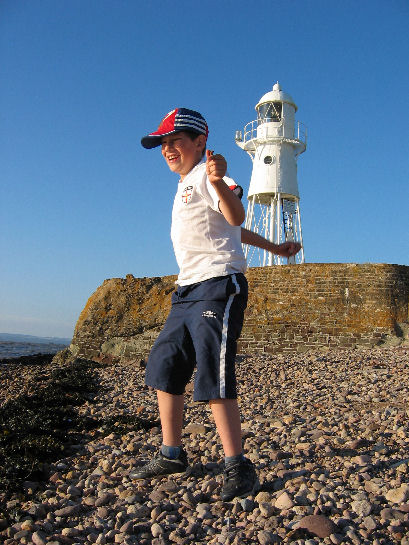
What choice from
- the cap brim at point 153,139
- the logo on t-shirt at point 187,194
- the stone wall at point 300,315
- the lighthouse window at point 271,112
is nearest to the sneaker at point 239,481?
the logo on t-shirt at point 187,194

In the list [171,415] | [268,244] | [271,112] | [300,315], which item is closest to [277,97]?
[271,112]

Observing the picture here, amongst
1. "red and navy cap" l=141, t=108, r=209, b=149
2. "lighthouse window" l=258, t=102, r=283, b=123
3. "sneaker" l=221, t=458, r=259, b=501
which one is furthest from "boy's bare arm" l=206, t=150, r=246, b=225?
"lighthouse window" l=258, t=102, r=283, b=123

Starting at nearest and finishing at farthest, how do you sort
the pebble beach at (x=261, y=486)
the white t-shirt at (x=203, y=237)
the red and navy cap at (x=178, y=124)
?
the pebble beach at (x=261, y=486) < the white t-shirt at (x=203, y=237) < the red and navy cap at (x=178, y=124)

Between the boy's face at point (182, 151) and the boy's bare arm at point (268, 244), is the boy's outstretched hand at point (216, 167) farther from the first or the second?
the boy's bare arm at point (268, 244)

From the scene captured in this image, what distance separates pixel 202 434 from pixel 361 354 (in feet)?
16.0

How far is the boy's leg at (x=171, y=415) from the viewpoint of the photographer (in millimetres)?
2793

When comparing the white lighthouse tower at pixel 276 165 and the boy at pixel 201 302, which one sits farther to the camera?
the white lighthouse tower at pixel 276 165

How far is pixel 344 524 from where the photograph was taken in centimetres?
211

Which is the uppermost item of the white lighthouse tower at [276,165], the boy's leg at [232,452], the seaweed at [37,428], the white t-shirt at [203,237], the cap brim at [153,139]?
the white lighthouse tower at [276,165]

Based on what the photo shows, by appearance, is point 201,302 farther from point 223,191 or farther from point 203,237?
point 223,191

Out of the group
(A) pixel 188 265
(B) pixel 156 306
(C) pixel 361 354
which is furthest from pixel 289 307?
(A) pixel 188 265

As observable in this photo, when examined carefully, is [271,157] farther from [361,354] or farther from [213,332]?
[213,332]

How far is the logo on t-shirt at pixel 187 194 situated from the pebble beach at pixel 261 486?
154 centimetres

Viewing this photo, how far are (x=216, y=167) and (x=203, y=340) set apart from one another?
0.89 metres
